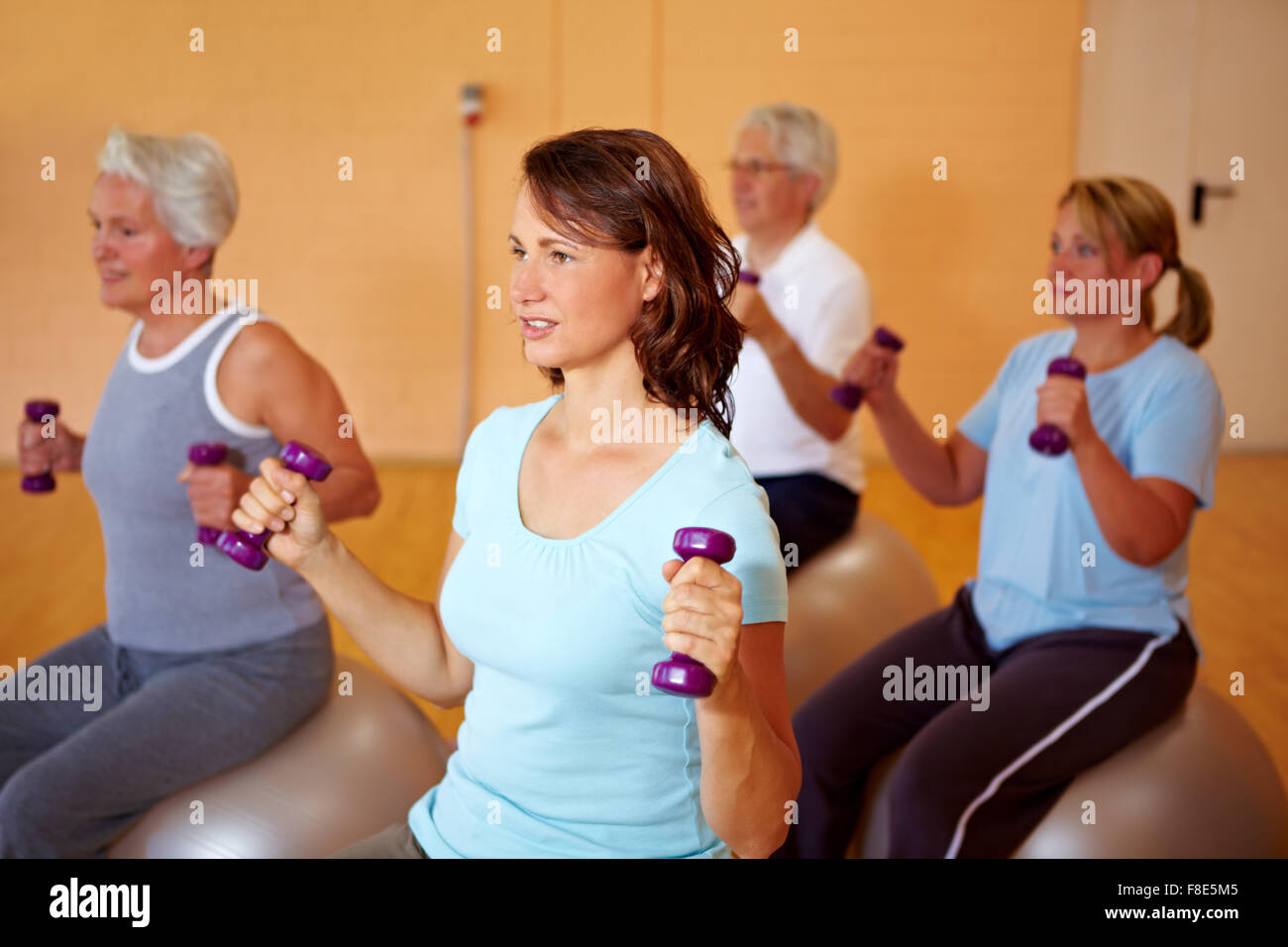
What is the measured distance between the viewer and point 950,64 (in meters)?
4.93

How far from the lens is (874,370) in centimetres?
206

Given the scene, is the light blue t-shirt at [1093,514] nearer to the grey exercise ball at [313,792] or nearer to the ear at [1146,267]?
the ear at [1146,267]

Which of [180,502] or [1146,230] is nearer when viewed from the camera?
[180,502]

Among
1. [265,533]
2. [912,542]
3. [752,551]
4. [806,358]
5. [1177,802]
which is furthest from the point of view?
[912,542]

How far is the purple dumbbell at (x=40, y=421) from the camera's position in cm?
191

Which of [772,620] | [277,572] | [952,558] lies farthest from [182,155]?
[952,558]

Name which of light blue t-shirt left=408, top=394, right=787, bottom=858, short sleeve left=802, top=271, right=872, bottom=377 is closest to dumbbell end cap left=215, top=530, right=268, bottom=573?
light blue t-shirt left=408, top=394, right=787, bottom=858

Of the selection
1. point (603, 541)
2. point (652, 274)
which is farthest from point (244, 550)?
point (652, 274)

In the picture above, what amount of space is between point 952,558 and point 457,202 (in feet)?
7.43

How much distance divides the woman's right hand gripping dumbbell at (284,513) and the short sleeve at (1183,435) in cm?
116

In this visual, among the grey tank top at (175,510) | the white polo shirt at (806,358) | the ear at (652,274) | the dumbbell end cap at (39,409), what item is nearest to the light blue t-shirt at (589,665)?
the ear at (652,274)

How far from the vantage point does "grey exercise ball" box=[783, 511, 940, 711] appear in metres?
2.31

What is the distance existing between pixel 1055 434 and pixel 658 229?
751 mm

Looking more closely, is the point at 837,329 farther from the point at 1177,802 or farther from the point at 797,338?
the point at 1177,802
